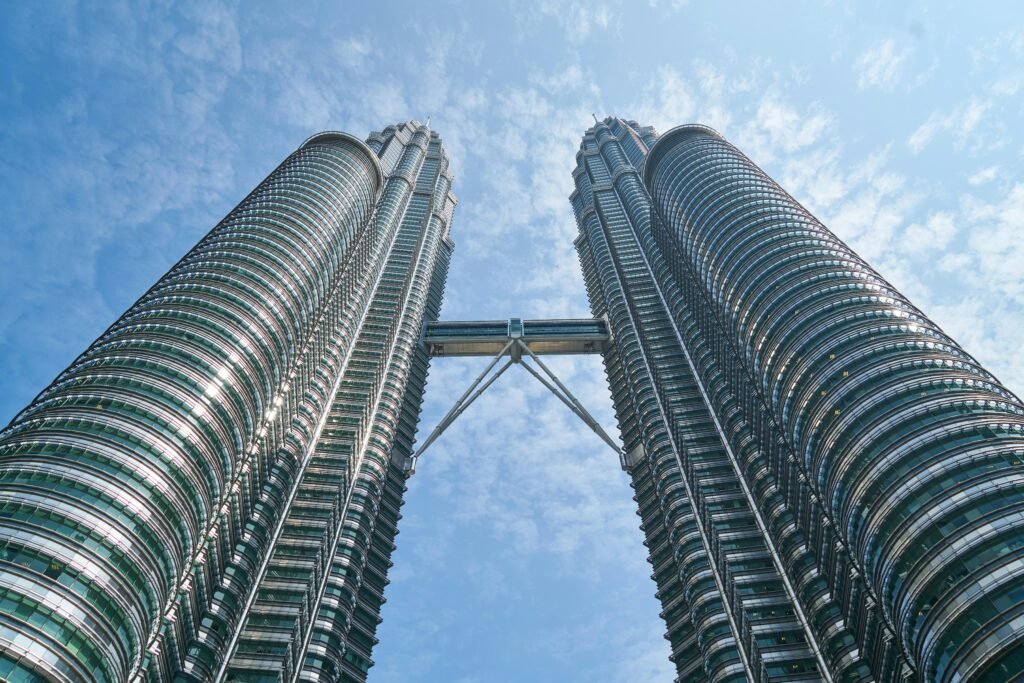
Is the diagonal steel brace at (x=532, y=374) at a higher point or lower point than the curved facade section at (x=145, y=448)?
higher

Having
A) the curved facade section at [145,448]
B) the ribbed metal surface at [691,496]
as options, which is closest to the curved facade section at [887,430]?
the ribbed metal surface at [691,496]

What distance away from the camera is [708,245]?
100188mm

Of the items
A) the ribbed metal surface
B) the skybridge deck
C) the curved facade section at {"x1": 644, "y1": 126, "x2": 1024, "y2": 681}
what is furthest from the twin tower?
the skybridge deck

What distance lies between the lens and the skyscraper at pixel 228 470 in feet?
165

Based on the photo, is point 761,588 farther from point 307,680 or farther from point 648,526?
point 307,680

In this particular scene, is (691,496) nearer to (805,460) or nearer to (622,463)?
(622,463)

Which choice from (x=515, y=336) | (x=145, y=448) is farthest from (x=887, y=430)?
(x=515, y=336)

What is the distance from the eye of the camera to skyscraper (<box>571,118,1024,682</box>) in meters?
50.3

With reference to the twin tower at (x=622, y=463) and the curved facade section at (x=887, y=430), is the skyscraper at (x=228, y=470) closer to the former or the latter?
the twin tower at (x=622, y=463)

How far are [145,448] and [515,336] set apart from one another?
273 ft

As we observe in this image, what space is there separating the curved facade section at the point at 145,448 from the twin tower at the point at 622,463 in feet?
0.81

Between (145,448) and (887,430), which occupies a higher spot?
(145,448)

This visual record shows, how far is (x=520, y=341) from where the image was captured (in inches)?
5389

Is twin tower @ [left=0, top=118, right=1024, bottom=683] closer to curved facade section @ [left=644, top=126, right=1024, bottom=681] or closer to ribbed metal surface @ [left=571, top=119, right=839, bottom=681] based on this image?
curved facade section @ [left=644, top=126, right=1024, bottom=681]
